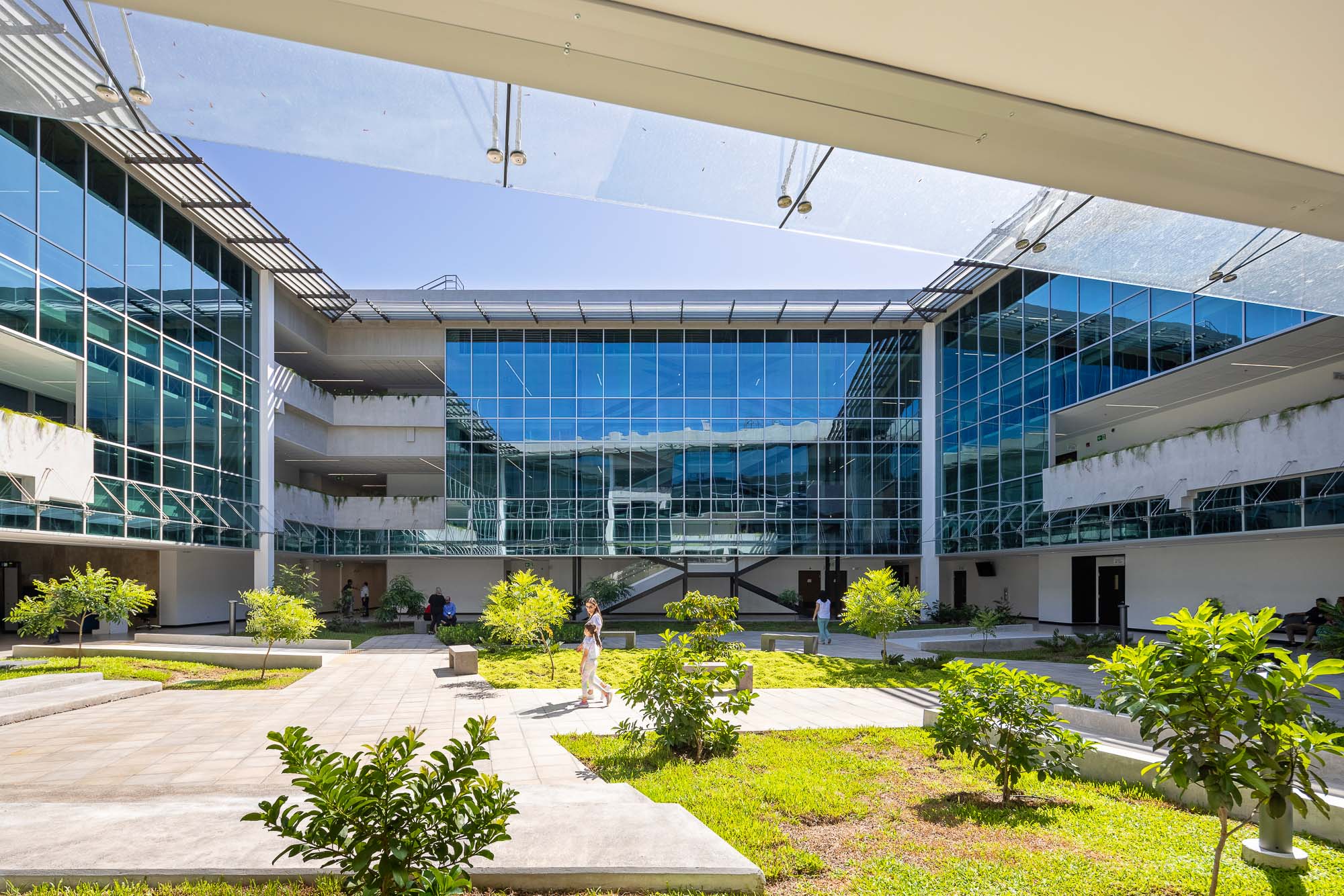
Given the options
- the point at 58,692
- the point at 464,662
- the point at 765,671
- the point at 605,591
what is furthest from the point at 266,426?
the point at 765,671

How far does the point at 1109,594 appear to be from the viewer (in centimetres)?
3262

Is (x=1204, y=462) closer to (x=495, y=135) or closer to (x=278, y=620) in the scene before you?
(x=278, y=620)

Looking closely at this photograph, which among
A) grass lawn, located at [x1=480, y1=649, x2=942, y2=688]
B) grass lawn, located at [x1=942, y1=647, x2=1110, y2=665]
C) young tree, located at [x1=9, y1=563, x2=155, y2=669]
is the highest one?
young tree, located at [x1=9, y1=563, x2=155, y2=669]

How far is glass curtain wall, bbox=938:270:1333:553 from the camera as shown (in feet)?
74.3

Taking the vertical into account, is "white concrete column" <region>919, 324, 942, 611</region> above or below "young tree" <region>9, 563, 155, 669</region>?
above

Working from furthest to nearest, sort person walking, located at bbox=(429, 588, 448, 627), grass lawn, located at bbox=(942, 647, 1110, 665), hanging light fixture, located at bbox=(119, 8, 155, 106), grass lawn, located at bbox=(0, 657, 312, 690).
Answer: person walking, located at bbox=(429, 588, 448, 627) < grass lawn, located at bbox=(942, 647, 1110, 665) < grass lawn, located at bbox=(0, 657, 312, 690) < hanging light fixture, located at bbox=(119, 8, 155, 106)

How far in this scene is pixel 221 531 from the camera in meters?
29.1

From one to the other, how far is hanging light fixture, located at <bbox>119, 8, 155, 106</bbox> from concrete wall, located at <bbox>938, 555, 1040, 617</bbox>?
3650cm

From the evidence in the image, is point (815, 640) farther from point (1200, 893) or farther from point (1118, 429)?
point (1200, 893)

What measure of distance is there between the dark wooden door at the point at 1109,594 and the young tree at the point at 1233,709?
98.5ft

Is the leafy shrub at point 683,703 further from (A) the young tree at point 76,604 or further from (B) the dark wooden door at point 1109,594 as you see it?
(B) the dark wooden door at point 1109,594

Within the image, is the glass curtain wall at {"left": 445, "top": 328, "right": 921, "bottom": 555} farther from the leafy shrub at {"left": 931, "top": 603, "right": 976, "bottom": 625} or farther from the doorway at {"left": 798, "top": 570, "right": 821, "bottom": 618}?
the doorway at {"left": 798, "top": 570, "right": 821, "bottom": 618}

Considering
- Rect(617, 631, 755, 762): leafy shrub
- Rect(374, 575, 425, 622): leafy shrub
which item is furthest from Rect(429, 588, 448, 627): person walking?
Rect(617, 631, 755, 762): leafy shrub

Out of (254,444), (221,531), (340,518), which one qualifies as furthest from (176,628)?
(340,518)
